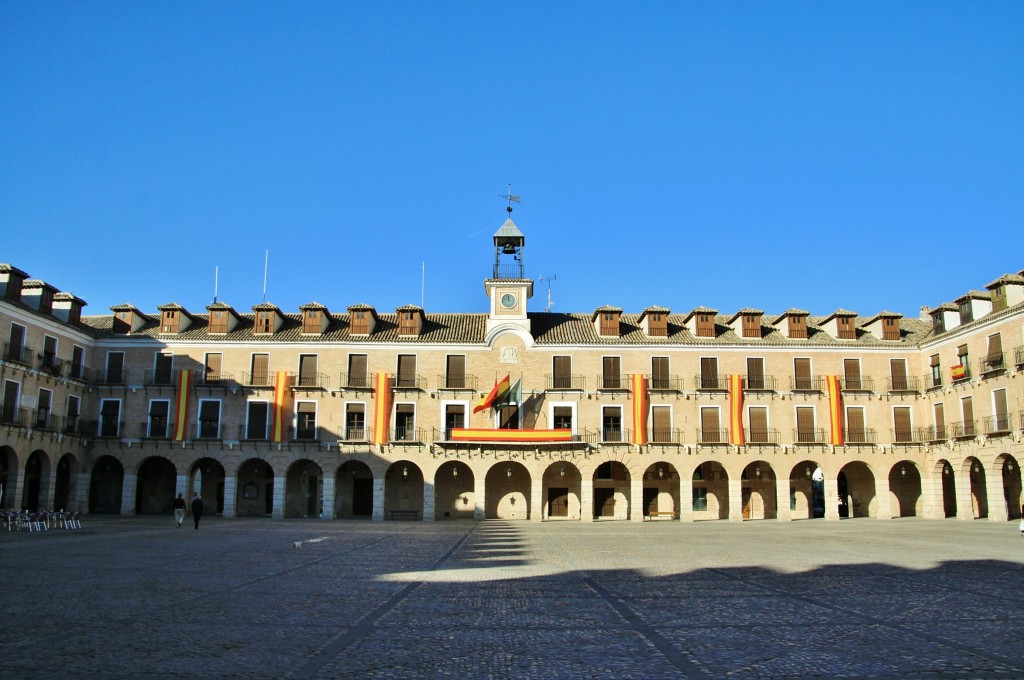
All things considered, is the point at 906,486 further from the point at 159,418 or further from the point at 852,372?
the point at 159,418

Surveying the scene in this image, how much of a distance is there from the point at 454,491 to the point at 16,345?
82.5 ft

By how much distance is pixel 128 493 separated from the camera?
4822 cm

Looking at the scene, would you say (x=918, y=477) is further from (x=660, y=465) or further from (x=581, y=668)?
(x=581, y=668)

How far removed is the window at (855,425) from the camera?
48844 millimetres

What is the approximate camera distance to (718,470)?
51406 millimetres

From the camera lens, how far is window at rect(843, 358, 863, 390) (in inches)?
1949

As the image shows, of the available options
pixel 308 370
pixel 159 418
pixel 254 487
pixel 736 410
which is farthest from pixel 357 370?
pixel 736 410

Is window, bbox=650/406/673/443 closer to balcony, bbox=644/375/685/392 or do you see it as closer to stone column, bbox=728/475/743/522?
balcony, bbox=644/375/685/392

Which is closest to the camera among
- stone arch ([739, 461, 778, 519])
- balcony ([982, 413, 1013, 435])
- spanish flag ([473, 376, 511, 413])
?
balcony ([982, 413, 1013, 435])

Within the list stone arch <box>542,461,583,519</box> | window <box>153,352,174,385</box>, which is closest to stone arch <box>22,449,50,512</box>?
window <box>153,352,174,385</box>

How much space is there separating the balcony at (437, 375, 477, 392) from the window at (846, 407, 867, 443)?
22.8 m

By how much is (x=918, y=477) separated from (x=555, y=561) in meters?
37.3

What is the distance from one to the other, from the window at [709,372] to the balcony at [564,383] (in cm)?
724

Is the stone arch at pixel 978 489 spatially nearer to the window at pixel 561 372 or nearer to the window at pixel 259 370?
the window at pixel 561 372
